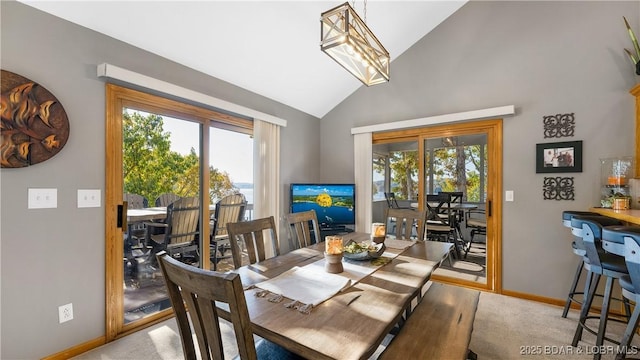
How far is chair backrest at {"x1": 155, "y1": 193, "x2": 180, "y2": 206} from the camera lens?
2.63 metres

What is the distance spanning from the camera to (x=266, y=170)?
360 cm

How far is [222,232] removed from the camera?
10.3 feet

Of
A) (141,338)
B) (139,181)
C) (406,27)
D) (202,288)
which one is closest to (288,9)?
(406,27)

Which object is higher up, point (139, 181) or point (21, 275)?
point (139, 181)

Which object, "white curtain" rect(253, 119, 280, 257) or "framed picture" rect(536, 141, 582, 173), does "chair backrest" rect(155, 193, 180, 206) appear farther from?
"framed picture" rect(536, 141, 582, 173)

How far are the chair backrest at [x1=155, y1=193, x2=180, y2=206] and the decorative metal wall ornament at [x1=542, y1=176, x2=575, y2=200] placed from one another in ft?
13.1

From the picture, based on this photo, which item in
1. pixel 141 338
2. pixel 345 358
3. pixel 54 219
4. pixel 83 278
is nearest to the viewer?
pixel 345 358

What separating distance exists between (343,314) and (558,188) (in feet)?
10.1

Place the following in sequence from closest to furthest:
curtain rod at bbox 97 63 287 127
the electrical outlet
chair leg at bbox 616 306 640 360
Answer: chair leg at bbox 616 306 640 360, the electrical outlet, curtain rod at bbox 97 63 287 127

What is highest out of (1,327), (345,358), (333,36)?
(333,36)

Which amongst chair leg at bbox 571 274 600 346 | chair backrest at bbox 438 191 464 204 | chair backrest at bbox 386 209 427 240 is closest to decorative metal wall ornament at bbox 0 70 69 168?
chair backrest at bbox 386 209 427 240

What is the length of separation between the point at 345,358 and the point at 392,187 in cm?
345

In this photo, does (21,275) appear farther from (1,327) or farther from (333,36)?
(333,36)

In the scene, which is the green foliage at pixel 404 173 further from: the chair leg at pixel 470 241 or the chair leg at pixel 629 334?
the chair leg at pixel 629 334
